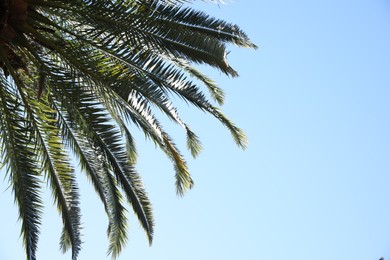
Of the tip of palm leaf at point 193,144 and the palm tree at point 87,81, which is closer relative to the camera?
the palm tree at point 87,81

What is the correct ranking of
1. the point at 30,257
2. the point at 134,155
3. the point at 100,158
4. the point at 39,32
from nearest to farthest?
the point at 39,32 < the point at 30,257 < the point at 100,158 < the point at 134,155

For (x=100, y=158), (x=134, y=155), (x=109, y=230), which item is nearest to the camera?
(x=100, y=158)

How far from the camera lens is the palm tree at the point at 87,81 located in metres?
8.17

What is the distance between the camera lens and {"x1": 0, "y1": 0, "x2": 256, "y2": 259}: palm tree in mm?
8172

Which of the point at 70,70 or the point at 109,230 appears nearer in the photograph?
the point at 70,70

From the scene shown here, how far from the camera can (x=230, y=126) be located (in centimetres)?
1002

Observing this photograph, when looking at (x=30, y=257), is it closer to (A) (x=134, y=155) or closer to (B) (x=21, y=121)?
(B) (x=21, y=121)

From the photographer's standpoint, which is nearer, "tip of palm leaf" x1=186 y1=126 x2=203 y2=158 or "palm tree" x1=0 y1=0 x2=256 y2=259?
"palm tree" x1=0 y1=0 x2=256 y2=259

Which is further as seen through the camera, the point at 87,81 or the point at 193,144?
the point at 193,144

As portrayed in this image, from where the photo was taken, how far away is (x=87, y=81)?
8.32 metres

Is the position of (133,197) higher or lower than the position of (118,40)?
lower

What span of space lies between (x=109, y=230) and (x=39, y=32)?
3.83m

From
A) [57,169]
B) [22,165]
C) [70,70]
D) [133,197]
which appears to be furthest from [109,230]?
[70,70]

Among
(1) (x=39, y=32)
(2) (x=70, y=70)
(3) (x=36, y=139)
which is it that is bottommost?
(3) (x=36, y=139)
